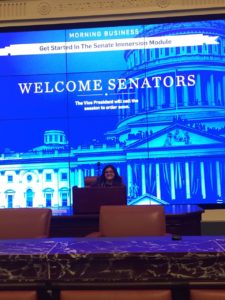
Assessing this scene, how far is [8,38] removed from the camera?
18.4 ft

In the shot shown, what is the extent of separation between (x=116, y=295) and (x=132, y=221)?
4.44 ft

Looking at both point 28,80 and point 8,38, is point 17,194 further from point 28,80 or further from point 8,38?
point 8,38

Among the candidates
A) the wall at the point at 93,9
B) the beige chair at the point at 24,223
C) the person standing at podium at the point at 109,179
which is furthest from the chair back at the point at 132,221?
the wall at the point at 93,9

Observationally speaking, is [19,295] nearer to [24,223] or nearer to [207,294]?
[207,294]

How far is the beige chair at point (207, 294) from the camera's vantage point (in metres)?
1.24

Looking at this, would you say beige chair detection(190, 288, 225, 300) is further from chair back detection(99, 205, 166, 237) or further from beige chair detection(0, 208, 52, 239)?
beige chair detection(0, 208, 52, 239)

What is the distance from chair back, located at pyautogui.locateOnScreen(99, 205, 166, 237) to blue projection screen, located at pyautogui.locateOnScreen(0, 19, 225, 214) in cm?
280

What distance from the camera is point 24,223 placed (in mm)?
2572

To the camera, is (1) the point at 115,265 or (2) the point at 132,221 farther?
(2) the point at 132,221

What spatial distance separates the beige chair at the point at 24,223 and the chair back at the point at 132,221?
386 millimetres

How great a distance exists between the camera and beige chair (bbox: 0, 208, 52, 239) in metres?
2.54

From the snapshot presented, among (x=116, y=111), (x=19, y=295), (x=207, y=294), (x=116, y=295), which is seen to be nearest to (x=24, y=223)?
(x=19, y=295)

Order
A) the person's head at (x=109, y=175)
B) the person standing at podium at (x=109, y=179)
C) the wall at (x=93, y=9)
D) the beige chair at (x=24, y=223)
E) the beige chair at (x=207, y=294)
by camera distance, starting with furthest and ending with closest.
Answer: the wall at (x=93, y=9), the person's head at (x=109, y=175), the person standing at podium at (x=109, y=179), the beige chair at (x=24, y=223), the beige chair at (x=207, y=294)

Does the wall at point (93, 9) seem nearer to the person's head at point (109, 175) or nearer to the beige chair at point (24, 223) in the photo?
the person's head at point (109, 175)
